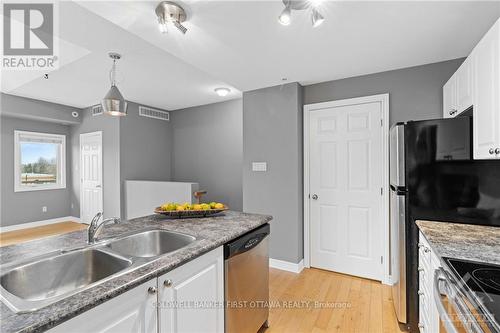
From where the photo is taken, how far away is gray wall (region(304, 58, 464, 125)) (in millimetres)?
2572

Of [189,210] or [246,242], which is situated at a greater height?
[189,210]

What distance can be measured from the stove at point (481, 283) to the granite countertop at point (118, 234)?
1108 mm

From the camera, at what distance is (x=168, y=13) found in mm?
1663

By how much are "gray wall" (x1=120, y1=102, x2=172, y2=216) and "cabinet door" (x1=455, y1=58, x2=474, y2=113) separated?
4960 mm

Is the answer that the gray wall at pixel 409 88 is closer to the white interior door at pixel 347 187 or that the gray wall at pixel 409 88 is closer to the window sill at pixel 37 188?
the white interior door at pixel 347 187

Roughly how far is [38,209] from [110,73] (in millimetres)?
4189

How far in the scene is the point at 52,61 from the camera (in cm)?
291

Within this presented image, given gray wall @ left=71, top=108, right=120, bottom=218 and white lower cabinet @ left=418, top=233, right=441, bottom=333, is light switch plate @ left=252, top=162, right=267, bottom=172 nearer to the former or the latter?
white lower cabinet @ left=418, top=233, right=441, bottom=333

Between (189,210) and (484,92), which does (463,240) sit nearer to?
(484,92)

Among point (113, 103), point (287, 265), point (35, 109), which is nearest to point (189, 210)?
point (113, 103)

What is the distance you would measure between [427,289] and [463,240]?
39 cm

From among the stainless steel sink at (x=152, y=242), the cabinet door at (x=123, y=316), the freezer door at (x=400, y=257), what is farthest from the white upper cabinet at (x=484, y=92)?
the cabinet door at (x=123, y=316)

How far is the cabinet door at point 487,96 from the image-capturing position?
55.9 inches

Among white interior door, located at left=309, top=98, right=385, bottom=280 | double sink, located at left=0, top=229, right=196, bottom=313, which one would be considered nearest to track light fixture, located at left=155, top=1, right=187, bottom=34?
double sink, located at left=0, top=229, right=196, bottom=313
